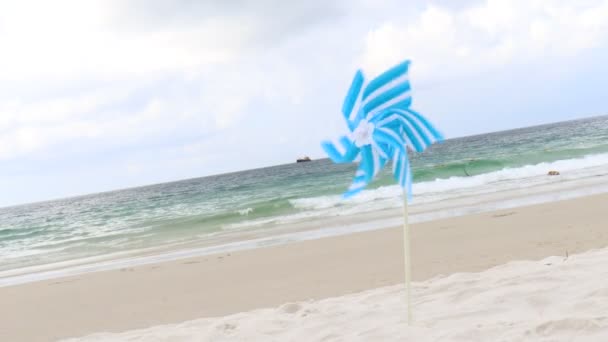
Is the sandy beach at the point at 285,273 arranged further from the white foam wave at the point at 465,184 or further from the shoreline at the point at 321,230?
the white foam wave at the point at 465,184

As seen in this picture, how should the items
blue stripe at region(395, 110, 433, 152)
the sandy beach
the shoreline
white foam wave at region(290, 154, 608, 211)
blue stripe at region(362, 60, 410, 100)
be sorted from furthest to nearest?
white foam wave at region(290, 154, 608, 211)
the shoreline
the sandy beach
blue stripe at region(362, 60, 410, 100)
blue stripe at region(395, 110, 433, 152)

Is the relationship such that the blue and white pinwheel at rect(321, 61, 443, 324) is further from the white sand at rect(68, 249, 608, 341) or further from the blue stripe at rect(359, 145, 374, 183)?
the white sand at rect(68, 249, 608, 341)

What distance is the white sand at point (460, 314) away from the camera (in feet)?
11.1

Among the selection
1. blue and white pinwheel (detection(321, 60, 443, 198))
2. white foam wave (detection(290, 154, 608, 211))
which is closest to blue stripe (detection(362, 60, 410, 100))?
blue and white pinwheel (detection(321, 60, 443, 198))

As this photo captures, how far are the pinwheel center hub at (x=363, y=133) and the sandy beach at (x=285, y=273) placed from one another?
2.02 meters

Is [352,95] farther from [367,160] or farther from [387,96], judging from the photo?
[367,160]

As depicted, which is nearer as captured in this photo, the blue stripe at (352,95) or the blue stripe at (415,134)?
the blue stripe at (415,134)

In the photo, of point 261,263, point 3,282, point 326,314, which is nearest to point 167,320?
point 326,314

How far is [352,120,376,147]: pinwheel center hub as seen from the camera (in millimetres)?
3307

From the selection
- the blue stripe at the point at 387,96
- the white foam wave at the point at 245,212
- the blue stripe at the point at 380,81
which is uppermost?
the blue stripe at the point at 380,81

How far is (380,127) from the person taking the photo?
3.32m

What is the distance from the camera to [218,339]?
4465 mm

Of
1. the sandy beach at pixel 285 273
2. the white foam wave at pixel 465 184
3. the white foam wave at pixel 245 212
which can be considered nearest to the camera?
the sandy beach at pixel 285 273

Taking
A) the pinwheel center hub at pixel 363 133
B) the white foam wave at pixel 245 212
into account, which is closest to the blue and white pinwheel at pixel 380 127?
the pinwheel center hub at pixel 363 133
